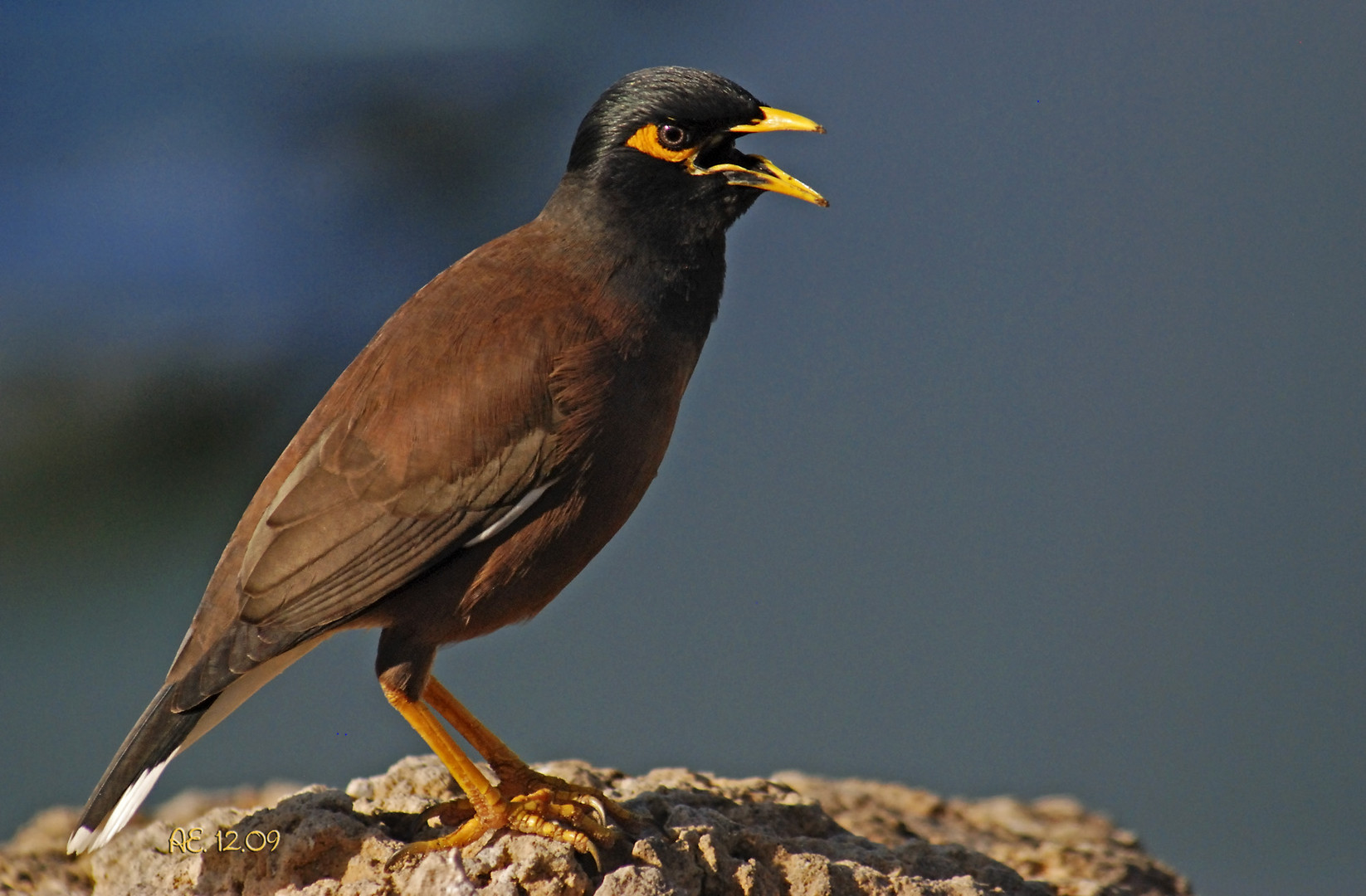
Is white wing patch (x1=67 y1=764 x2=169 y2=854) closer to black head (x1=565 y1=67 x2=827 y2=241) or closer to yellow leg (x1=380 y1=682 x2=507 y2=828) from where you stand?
yellow leg (x1=380 y1=682 x2=507 y2=828)

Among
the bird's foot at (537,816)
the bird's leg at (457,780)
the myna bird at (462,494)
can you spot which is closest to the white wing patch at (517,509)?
the myna bird at (462,494)

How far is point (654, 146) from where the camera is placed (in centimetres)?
451

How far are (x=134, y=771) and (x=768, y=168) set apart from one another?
2855 millimetres

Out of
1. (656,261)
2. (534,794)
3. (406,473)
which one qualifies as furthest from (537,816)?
(656,261)

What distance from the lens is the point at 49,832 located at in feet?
19.0

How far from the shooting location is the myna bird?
4074mm

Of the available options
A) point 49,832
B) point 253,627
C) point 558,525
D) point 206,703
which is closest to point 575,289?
→ point 558,525

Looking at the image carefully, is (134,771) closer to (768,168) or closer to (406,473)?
(406,473)

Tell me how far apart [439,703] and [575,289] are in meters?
1.55

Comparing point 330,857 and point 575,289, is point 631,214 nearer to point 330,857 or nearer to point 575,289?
point 575,289

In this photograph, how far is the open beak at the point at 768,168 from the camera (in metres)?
4.33

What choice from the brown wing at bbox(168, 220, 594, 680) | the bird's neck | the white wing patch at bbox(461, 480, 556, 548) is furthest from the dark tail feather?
the bird's neck

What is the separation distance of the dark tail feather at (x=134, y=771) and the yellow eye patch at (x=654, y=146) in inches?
92.0

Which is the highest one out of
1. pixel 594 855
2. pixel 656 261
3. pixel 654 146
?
pixel 654 146
